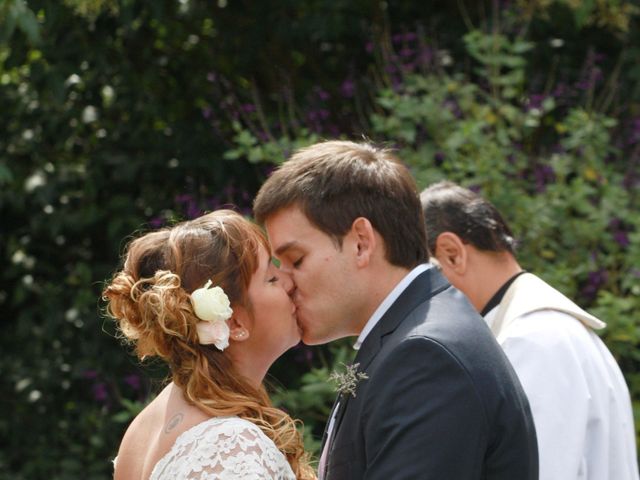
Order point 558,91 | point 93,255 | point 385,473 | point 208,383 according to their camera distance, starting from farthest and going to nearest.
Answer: point 93,255
point 558,91
point 208,383
point 385,473

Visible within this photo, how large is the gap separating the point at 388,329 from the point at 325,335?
0.25 meters

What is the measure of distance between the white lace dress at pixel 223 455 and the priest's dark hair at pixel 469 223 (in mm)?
1478

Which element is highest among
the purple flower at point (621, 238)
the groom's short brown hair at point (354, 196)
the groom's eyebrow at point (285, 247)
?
the groom's short brown hair at point (354, 196)

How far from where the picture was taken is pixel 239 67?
19.7ft

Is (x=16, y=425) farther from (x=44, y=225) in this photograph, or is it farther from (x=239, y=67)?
(x=239, y=67)

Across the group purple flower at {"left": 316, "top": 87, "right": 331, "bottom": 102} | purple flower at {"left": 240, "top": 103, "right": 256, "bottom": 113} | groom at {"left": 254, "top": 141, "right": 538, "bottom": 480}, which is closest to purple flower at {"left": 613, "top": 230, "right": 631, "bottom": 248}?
purple flower at {"left": 316, "top": 87, "right": 331, "bottom": 102}

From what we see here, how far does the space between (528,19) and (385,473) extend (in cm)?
402

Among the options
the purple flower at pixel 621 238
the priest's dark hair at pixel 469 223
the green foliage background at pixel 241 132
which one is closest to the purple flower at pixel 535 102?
the green foliage background at pixel 241 132

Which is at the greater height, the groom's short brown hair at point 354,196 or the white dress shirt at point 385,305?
the groom's short brown hair at point 354,196

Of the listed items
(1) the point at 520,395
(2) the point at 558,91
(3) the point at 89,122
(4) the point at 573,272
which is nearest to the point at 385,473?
(1) the point at 520,395

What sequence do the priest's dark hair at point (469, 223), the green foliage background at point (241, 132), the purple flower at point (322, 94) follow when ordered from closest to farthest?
the priest's dark hair at point (469, 223)
the green foliage background at point (241, 132)
the purple flower at point (322, 94)

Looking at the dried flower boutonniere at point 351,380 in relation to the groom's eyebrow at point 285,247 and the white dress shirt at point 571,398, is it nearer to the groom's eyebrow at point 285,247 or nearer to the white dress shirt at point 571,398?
the groom's eyebrow at point 285,247

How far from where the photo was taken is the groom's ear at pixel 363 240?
2.51 m

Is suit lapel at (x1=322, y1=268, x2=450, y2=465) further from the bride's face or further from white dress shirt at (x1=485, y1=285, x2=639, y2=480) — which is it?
white dress shirt at (x1=485, y1=285, x2=639, y2=480)
